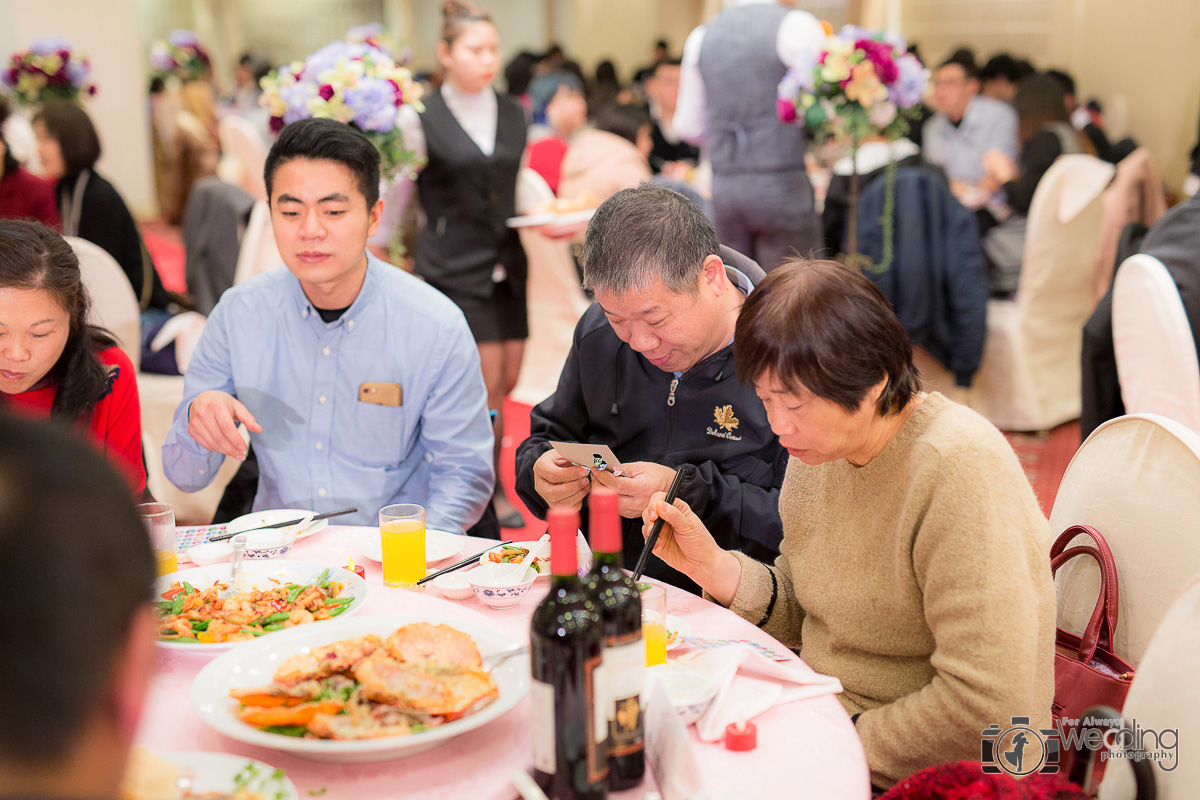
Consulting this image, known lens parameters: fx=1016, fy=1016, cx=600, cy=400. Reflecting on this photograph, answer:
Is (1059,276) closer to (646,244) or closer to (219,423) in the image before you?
(646,244)

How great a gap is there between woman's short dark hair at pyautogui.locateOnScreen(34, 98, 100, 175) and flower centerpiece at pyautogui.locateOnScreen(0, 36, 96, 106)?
173 centimetres

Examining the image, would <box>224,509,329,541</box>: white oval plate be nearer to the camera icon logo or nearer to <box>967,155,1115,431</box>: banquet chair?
the camera icon logo

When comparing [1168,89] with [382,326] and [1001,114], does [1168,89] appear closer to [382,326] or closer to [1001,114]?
[1001,114]

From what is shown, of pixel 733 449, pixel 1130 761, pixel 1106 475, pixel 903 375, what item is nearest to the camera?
pixel 1130 761

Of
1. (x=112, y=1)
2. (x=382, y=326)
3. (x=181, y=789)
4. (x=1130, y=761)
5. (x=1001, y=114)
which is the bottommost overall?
(x=1130, y=761)

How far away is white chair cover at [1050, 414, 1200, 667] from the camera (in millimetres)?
1362

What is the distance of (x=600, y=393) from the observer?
2008mm

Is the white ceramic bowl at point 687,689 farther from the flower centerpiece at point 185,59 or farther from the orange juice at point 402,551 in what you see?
the flower centerpiece at point 185,59

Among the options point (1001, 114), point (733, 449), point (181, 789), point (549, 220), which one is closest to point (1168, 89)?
point (1001, 114)

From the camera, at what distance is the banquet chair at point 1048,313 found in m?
4.31

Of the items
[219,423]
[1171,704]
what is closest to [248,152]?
[219,423]

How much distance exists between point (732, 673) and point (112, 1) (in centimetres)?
1192

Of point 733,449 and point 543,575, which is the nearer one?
point 543,575

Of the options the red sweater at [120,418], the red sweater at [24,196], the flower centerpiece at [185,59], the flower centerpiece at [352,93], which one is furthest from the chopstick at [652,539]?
the flower centerpiece at [185,59]
